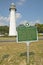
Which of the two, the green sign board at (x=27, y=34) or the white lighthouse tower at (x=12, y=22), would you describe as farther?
the white lighthouse tower at (x=12, y=22)

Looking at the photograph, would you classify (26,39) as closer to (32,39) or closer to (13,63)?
(32,39)

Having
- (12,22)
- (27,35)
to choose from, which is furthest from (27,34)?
(12,22)


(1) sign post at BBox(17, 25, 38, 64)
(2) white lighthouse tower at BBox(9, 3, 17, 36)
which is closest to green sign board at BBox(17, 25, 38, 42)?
(1) sign post at BBox(17, 25, 38, 64)

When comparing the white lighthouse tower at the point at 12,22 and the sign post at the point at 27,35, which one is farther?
the white lighthouse tower at the point at 12,22

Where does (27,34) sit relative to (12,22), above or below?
below

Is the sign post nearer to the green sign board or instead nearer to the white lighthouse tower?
the green sign board

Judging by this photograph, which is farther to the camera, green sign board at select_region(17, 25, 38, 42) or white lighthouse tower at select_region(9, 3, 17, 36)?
white lighthouse tower at select_region(9, 3, 17, 36)

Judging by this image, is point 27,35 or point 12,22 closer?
point 27,35

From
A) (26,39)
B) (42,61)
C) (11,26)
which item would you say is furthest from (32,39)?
(11,26)

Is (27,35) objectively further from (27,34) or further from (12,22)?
(12,22)

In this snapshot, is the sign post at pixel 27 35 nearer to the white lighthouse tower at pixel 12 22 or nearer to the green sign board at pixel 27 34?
the green sign board at pixel 27 34

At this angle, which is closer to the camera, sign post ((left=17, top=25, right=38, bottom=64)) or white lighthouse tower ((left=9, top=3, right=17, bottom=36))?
sign post ((left=17, top=25, right=38, bottom=64))

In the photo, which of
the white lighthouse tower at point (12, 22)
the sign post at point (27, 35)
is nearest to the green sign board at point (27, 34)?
the sign post at point (27, 35)

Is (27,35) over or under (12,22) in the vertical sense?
under
